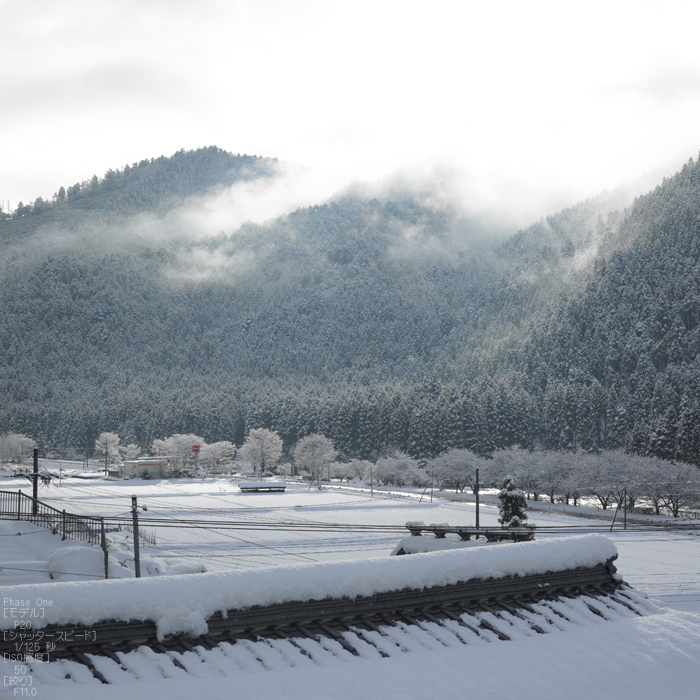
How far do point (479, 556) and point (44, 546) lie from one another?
2445 centimetres

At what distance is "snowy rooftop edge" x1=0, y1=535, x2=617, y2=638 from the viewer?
29.2 feet

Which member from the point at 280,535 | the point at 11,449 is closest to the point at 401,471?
the point at 280,535

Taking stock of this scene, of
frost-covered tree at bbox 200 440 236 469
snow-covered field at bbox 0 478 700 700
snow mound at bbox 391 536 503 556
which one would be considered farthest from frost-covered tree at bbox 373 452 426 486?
snow mound at bbox 391 536 503 556

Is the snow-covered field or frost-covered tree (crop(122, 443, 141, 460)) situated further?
frost-covered tree (crop(122, 443, 141, 460))

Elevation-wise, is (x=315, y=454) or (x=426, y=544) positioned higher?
(x=426, y=544)

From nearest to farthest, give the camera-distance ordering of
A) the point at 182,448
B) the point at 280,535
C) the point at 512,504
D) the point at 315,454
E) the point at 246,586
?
the point at 246,586 → the point at 512,504 → the point at 280,535 → the point at 315,454 → the point at 182,448

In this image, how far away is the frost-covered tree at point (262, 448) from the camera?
523 ft

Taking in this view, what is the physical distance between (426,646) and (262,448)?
152 meters

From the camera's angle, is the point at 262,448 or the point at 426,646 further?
the point at 262,448

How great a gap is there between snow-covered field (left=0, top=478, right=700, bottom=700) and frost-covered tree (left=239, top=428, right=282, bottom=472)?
83203 millimetres

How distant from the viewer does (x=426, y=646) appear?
10.4m

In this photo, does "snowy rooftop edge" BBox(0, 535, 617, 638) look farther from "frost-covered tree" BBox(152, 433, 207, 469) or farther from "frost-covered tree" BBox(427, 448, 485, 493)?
"frost-covered tree" BBox(152, 433, 207, 469)

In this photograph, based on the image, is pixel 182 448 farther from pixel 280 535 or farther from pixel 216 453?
pixel 280 535

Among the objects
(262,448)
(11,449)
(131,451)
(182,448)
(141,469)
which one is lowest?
(131,451)
